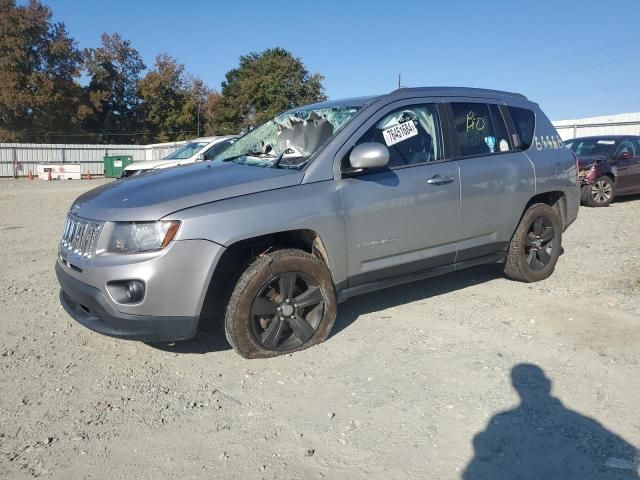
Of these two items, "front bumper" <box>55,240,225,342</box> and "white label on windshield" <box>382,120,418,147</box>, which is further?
"white label on windshield" <box>382,120,418,147</box>

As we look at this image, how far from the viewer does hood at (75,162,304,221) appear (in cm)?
331

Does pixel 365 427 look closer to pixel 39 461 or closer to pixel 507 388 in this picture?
pixel 507 388

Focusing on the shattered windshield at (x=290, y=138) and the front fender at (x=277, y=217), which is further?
the shattered windshield at (x=290, y=138)

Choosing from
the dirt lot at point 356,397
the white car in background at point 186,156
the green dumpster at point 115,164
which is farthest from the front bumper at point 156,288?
the green dumpster at point 115,164

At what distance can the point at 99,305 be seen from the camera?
332cm

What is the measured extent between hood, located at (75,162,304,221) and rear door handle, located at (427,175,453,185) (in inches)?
46.4

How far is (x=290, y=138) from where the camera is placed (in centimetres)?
464

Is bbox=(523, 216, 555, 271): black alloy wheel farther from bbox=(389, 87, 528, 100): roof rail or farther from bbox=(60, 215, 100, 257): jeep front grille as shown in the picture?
bbox=(60, 215, 100, 257): jeep front grille

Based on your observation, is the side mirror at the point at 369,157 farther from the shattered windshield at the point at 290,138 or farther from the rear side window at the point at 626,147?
the rear side window at the point at 626,147

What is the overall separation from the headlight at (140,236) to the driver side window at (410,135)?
1632 mm

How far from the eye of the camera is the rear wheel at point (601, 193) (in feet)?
38.3

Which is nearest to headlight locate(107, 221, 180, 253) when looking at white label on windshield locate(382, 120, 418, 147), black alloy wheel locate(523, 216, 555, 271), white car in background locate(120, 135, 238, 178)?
white label on windshield locate(382, 120, 418, 147)

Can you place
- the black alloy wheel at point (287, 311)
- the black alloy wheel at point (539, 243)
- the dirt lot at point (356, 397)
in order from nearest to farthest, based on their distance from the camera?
the dirt lot at point (356, 397) < the black alloy wheel at point (287, 311) < the black alloy wheel at point (539, 243)

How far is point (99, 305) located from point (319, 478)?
5.84 feet
